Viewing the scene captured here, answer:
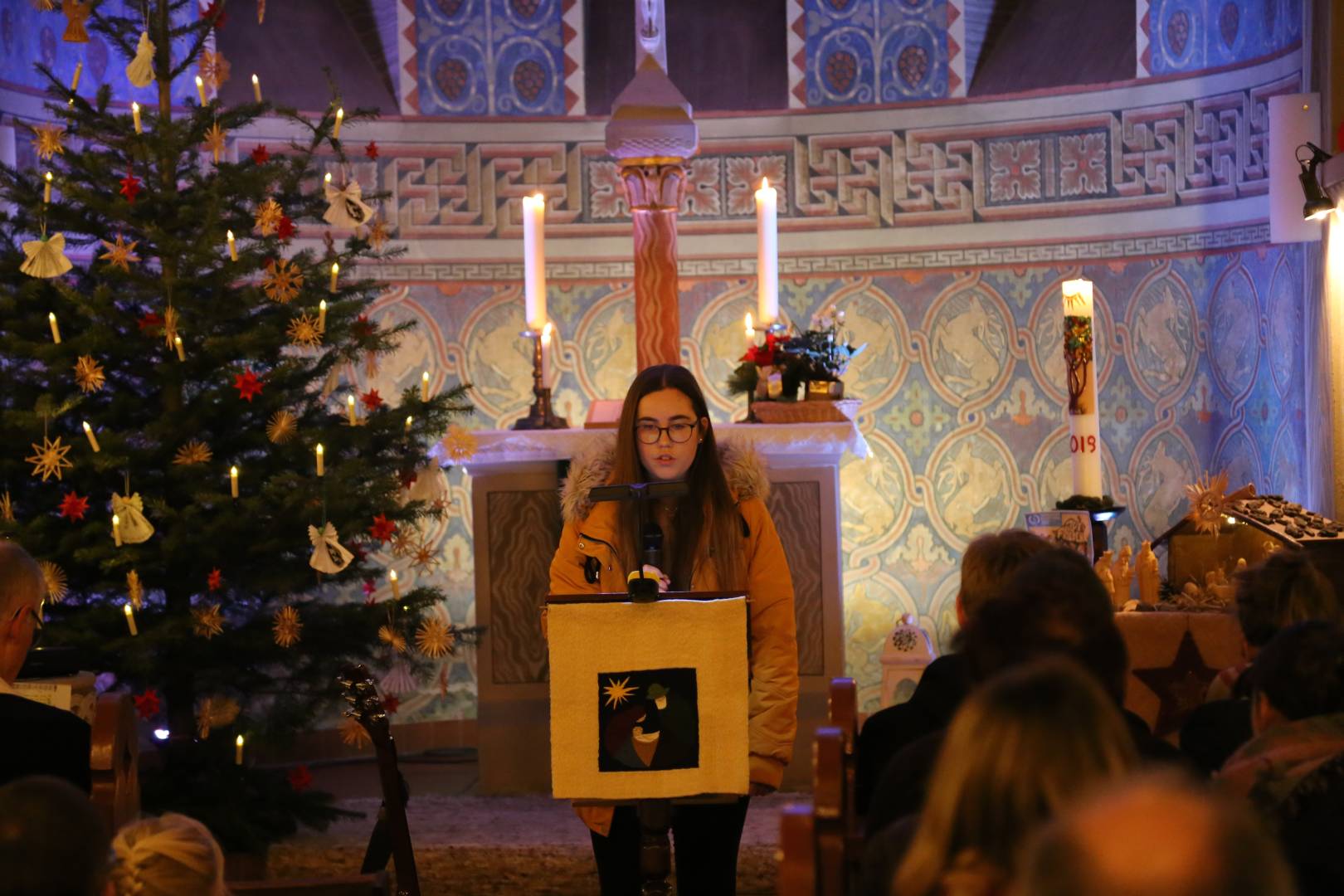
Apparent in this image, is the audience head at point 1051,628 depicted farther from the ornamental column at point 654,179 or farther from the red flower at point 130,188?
the ornamental column at point 654,179

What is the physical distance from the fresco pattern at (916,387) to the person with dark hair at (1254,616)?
4.52 meters

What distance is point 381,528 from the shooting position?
16.3 feet

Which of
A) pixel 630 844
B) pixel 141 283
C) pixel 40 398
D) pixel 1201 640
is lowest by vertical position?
pixel 630 844

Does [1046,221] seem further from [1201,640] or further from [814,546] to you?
[1201,640]

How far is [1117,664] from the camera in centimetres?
218

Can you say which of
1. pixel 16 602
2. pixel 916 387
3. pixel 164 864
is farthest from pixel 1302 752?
pixel 916 387

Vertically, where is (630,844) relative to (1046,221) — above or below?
below

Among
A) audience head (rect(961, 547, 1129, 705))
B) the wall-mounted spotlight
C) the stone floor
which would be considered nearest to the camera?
audience head (rect(961, 547, 1129, 705))

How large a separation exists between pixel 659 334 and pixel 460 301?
70.6 inches

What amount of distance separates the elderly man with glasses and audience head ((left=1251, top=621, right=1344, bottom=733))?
2.04 meters

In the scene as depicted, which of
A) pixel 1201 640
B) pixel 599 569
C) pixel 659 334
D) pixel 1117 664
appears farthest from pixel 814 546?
pixel 1117 664

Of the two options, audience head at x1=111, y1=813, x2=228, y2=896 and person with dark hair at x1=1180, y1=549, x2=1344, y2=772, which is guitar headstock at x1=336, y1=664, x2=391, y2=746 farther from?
person with dark hair at x1=1180, y1=549, x2=1344, y2=772

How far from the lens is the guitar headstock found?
3.49 m

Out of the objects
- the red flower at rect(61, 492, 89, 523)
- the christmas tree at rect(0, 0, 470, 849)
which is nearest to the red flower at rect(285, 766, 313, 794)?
the christmas tree at rect(0, 0, 470, 849)
